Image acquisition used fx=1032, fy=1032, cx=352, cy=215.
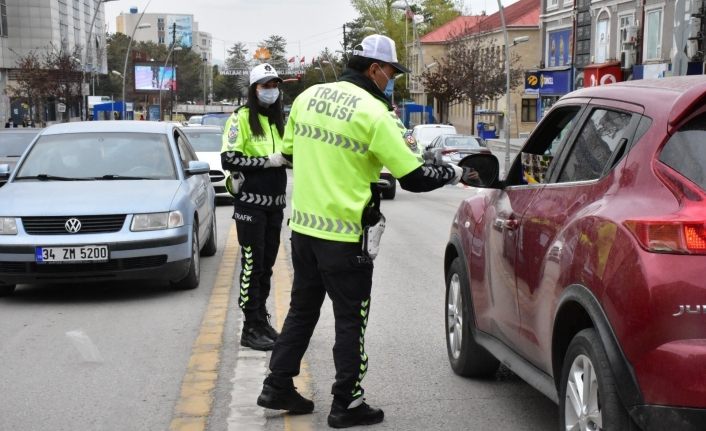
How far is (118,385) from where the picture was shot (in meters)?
6.00

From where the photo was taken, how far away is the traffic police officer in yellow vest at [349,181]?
4.82 metres

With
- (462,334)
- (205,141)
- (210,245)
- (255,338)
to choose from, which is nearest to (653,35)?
(205,141)

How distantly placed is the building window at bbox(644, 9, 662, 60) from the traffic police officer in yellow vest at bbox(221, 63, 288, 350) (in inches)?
1380

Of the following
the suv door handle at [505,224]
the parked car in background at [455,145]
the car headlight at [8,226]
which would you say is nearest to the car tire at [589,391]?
the suv door handle at [505,224]

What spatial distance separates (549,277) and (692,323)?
97 cm

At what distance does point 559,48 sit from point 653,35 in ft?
44.7

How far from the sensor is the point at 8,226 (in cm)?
872

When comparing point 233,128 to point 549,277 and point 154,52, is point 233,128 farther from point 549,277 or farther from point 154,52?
point 154,52

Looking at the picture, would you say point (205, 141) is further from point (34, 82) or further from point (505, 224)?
point (34, 82)

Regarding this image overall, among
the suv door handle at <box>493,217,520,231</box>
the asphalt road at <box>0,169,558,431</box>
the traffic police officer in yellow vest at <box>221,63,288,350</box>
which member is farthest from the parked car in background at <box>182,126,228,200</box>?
the suv door handle at <box>493,217,520,231</box>

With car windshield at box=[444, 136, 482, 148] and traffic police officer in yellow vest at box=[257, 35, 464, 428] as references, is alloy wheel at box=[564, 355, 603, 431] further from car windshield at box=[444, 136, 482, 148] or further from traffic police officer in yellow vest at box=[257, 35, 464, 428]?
car windshield at box=[444, 136, 482, 148]

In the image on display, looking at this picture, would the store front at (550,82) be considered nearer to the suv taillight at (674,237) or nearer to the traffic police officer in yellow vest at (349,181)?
the traffic police officer in yellow vest at (349,181)

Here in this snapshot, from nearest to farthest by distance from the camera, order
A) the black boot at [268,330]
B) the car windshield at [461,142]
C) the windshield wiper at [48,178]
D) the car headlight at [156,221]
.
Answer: the black boot at [268,330] < the car headlight at [156,221] < the windshield wiper at [48,178] < the car windshield at [461,142]

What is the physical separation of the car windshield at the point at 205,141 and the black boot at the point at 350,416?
56.4 feet
